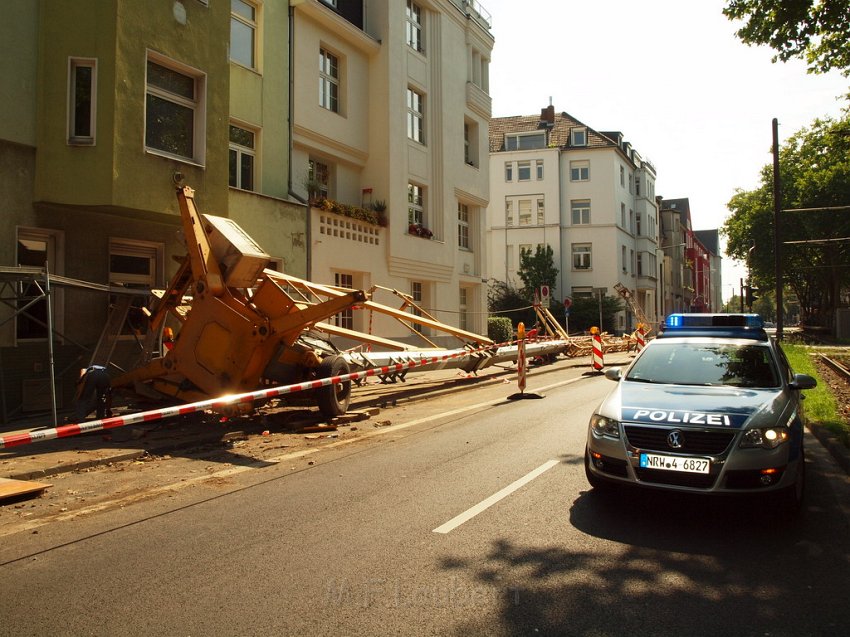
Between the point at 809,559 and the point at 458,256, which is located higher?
the point at 458,256

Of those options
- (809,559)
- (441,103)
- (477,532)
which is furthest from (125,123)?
(441,103)

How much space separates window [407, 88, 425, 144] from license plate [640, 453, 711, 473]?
20498 mm

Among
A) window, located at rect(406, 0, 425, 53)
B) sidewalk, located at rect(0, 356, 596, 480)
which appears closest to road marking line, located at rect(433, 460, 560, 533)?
sidewalk, located at rect(0, 356, 596, 480)

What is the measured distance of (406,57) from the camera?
23719mm

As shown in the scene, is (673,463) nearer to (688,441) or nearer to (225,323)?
(688,441)

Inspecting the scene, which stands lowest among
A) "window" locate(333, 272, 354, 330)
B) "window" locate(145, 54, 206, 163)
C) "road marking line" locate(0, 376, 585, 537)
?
"road marking line" locate(0, 376, 585, 537)

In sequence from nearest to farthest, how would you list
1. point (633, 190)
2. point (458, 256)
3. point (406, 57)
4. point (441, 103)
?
1. point (406, 57)
2. point (441, 103)
3. point (458, 256)
4. point (633, 190)

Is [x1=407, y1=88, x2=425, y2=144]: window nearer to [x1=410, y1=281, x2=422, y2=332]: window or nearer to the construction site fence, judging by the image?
[x1=410, y1=281, x2=422, y2=332]: window

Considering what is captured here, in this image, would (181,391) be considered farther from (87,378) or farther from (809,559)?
(809,559)

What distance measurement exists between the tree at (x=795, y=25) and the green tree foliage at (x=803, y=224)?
3175cm

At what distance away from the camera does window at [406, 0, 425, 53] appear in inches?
969

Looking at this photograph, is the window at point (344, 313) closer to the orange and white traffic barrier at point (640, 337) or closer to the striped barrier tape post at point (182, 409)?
the striped barrier tape post at point (182, 409)

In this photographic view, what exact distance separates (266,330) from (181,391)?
1581 mm

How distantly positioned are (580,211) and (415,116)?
30.0 m
